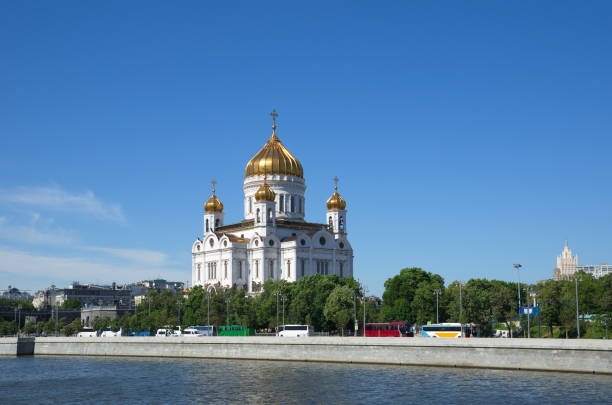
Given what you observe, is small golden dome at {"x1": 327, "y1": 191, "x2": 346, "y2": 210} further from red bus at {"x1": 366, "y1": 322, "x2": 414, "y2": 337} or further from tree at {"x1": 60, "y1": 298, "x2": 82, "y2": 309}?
tree at {"x1": 60, "y1": 298, "x2": 82, "y2": 309}

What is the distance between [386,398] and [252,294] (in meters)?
54.9

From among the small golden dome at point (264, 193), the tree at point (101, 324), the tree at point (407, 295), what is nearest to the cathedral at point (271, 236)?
the small golden dome at point (264, 193)

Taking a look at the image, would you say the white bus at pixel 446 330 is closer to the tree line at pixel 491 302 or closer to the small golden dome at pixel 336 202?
the tree line at pixel 491 302

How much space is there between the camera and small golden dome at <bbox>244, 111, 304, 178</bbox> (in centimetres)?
9856

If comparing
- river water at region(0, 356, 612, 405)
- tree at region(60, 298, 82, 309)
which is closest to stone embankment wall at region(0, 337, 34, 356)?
river water at region(0, 356, 612, 405)

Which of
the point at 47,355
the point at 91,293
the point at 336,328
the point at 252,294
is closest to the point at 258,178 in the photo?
the point at 252,294

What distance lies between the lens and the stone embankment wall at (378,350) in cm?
4509

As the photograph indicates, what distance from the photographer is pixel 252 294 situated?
91.9m

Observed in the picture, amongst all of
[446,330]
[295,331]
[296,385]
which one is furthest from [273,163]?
[296,385]

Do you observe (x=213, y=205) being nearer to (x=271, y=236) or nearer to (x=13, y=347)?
(x=271, y=236)

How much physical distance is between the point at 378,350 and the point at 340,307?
65.1 ft

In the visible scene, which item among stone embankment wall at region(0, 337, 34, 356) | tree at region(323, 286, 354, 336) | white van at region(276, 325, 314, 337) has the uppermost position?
tree at region(323, 286, 354, 336)

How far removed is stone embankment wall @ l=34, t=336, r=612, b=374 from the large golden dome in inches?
1324

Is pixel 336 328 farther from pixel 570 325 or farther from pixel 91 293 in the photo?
pixel 91 293
